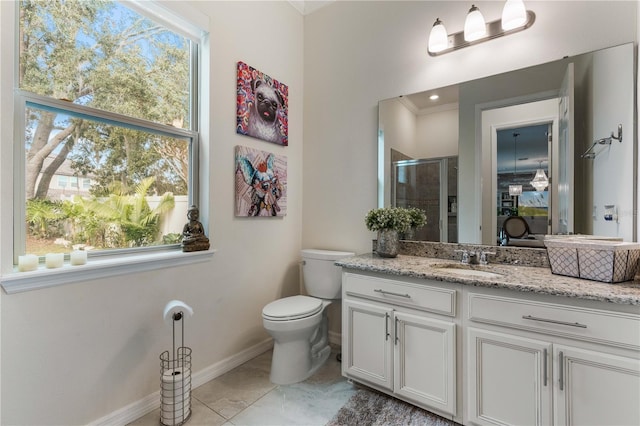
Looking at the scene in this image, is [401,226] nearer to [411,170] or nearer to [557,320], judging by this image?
[411,170]

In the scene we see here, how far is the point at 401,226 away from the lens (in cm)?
Answer: 204

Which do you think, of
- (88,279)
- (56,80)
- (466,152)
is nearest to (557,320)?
(466,152)

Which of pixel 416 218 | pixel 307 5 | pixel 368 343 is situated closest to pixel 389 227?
pixel 416 218

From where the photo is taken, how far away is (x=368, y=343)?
1802 mm

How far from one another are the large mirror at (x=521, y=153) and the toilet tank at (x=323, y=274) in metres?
0.59

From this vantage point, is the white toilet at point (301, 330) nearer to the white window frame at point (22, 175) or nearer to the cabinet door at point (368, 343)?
the cabinet door at point (368, 343)

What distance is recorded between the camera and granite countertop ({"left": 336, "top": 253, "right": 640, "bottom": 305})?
47.0 inches

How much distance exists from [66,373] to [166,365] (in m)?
0.49

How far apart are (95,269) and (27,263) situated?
0.24m

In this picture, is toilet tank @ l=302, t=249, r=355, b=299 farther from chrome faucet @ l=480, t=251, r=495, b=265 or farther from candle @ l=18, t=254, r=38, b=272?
candle @ l=18, t=254, r=38, b=272

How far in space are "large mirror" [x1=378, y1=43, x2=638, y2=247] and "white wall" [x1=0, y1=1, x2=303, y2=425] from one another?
1051 millimetres

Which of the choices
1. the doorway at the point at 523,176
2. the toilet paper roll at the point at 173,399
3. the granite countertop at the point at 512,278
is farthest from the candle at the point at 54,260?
the doorway at the point at 523,176

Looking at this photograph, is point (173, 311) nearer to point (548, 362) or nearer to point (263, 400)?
point (263, 400)

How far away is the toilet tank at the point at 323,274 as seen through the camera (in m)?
2.34
